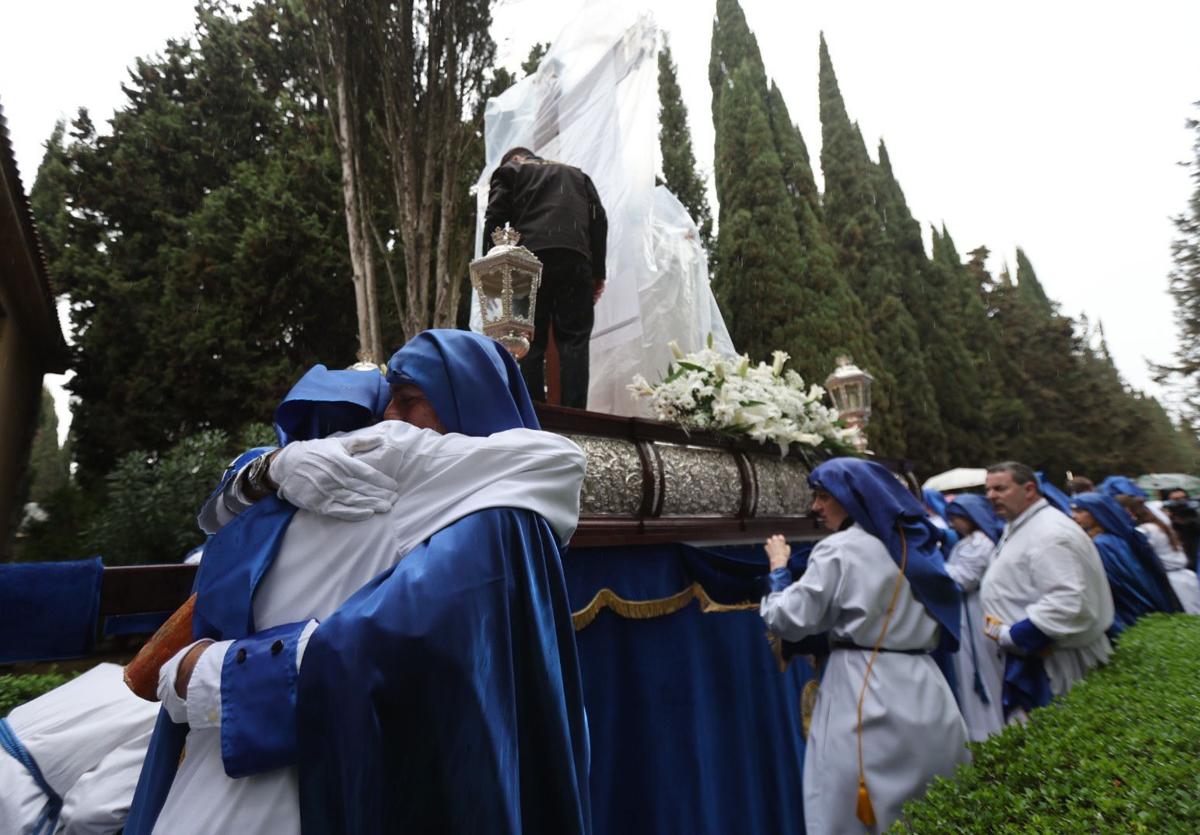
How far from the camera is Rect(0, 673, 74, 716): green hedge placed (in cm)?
287

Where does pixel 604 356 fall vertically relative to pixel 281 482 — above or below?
above

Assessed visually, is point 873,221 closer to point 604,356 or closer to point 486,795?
point 604,356

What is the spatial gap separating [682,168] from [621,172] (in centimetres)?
1193

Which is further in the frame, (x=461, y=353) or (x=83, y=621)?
(x=83, y=621)

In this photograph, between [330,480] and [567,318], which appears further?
[567,318]

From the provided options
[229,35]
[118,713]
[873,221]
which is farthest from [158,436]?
[873,221]

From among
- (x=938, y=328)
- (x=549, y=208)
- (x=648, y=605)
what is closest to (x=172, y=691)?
(x=648, y=605)

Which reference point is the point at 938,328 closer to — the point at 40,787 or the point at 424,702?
the point at 424,702

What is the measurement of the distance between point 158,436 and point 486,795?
10974mm

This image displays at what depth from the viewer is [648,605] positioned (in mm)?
2953

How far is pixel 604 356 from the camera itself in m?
5.12

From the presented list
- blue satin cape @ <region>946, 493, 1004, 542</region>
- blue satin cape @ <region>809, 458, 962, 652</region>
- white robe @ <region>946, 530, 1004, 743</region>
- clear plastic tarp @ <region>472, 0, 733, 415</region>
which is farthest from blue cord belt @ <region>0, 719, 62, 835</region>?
blue satin cape @ <region>946, 493, 1004, 542</region>

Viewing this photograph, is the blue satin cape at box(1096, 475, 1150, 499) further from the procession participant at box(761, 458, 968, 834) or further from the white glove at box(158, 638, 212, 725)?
the white glove at box(158, 638, 212, 725)

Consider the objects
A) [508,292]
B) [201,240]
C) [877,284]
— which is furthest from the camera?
[877,284]
